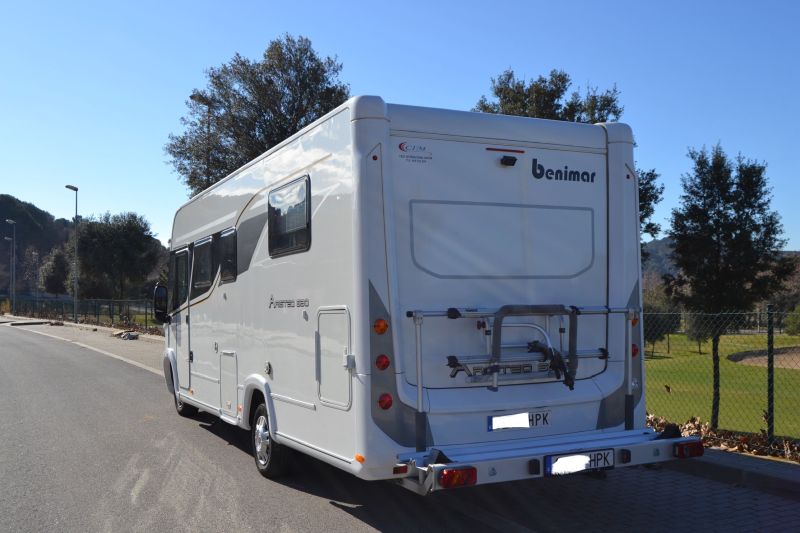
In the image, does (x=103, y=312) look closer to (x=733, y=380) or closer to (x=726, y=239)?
(x=733, y=380)

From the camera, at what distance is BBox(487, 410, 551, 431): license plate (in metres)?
5.00

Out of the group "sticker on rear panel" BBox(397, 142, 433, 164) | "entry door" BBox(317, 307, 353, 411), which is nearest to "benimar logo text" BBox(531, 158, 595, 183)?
"sticker on rear panel" BBox(397, 142, 433, 164)

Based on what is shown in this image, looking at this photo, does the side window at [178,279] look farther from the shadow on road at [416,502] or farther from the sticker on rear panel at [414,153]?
→ the sticker on rear panel at [414,153]

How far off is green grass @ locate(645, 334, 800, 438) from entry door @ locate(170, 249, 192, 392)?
752 centimetres

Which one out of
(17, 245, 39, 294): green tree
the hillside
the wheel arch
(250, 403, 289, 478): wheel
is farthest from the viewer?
the hillside

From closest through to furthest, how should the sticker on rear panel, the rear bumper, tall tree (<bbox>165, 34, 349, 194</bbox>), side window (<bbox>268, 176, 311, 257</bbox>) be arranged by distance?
the rear bumper, the sticker on rear panel, side window (<bbox>268, 176, 311, 257</bbox>), tall tree (<bbox>165, 34, 349, 194</bbox>)

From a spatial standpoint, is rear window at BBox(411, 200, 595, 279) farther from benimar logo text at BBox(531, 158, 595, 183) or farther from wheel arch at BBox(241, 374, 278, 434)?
wheel arch at BBox(241, 374, 278, 434)

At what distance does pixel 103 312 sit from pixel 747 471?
39.0 metres

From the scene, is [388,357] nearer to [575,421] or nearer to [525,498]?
[575,421]

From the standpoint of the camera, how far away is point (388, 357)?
475 centimetres

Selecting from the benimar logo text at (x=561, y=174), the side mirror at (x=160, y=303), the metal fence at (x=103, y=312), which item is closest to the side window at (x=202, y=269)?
the side mirror at (x=160, y=303)

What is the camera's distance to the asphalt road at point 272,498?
5.39m

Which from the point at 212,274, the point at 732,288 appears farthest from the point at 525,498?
the point at 732,288

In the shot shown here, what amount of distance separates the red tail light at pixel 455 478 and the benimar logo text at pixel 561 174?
7.95ft
